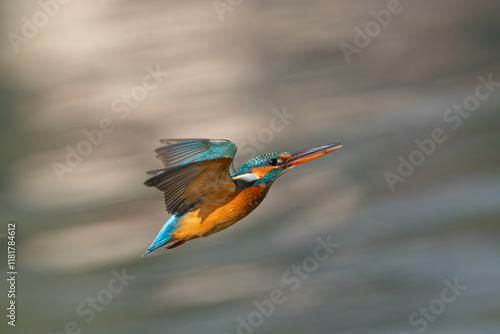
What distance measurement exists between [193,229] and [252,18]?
2532 mm

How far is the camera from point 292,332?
352 centimetres

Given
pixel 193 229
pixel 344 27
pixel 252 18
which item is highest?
pixel 252 18

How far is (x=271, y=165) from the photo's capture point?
1959mm

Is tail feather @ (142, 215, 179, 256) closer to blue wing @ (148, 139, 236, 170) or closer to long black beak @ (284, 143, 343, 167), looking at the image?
blue wing @ (148, 139, 236, 170)

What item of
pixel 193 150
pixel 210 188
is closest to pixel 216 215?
pixel 210 188

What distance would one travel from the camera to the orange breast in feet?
6.19

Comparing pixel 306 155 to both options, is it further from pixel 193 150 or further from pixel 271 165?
pixel 193 150

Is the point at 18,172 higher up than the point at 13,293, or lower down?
higher up

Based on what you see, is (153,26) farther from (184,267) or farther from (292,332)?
(292,332)

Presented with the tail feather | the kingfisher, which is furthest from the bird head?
the tail feather

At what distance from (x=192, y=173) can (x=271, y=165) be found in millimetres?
264

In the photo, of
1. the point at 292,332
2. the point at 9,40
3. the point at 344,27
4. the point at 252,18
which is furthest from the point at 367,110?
the point at 9,40

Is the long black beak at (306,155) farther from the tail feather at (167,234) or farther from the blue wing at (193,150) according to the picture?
the tail feather at (167,234)

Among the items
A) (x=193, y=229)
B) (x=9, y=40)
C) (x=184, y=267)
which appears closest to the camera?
(x=193, y=229)
